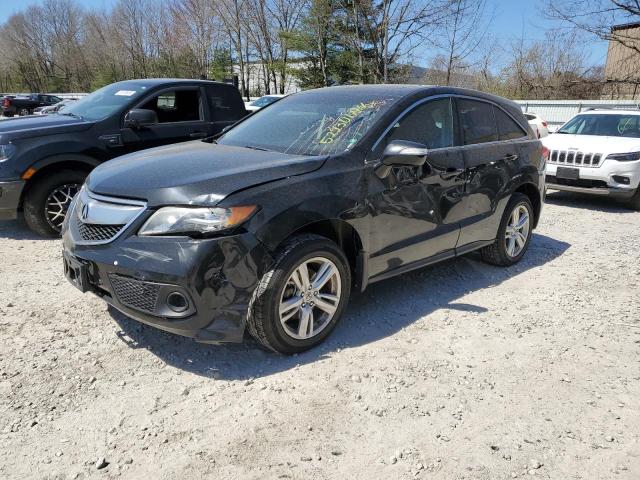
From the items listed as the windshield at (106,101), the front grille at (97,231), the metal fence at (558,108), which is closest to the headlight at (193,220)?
the front grille at (97,231)

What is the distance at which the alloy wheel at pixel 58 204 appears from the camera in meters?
5.54

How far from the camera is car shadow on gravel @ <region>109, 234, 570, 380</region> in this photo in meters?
3.11

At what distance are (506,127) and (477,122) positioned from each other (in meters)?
0.53

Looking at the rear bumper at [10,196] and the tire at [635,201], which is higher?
the rear bumper at [10,196]

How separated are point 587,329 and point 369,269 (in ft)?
5.76

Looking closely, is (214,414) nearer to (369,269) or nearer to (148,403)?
(148,403)

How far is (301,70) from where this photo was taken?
3216 centimetres

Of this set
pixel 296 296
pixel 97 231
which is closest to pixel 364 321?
pixel 296 296

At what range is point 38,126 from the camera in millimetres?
5582

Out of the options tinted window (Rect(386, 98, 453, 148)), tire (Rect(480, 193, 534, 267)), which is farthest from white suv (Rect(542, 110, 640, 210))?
tinted window (Rect(386, 98, 453, 148))

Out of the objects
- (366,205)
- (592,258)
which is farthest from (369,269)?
(592,258)

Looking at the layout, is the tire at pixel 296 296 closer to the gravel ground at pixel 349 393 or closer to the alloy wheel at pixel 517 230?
the gravel ground at pixel 349 393

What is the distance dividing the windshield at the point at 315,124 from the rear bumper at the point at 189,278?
1066 mm

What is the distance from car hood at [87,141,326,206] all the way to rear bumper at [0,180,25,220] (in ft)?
7.61
